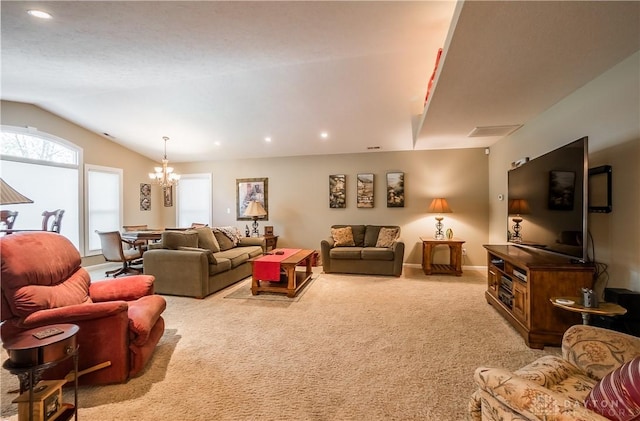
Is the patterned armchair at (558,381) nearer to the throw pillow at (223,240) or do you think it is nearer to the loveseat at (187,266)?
the loveseat at (187,266)

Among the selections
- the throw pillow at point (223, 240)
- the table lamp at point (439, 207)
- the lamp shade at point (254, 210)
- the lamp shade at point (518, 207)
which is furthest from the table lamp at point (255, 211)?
the lamp shade at point (518, 207)

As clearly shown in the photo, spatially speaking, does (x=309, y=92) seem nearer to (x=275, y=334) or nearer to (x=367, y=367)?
(x=275, y=334)

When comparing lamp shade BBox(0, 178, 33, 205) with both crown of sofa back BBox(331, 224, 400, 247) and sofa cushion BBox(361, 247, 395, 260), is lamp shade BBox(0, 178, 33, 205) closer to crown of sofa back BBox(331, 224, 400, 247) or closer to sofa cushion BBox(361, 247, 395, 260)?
sofa cushion BBox(361, 247, 395, 260)

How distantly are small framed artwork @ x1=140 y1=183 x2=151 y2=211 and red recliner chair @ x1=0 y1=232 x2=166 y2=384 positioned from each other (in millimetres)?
4985

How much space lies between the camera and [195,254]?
3.64 meters

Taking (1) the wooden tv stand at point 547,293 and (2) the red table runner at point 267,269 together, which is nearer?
(1) the wooden tv stand at point 547,293

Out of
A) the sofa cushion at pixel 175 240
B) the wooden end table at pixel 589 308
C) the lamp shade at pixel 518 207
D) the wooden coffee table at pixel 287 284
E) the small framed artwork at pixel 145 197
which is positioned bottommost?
the wooden coffee table at pixel 287 284

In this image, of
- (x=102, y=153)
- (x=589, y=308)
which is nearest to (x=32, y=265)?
(x=589, y=308)

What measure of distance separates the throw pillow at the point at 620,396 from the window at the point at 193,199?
694 cm

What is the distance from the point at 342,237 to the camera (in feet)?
17.6

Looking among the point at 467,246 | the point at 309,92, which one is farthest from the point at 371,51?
the point at 467,246

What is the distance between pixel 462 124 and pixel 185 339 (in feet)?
13.6

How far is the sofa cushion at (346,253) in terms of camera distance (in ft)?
16.1

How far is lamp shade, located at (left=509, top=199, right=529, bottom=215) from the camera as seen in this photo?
3070 mm
